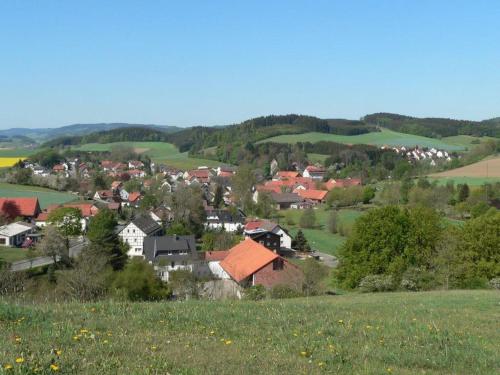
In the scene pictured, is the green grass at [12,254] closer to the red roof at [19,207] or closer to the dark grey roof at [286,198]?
the red roof at [19,207]

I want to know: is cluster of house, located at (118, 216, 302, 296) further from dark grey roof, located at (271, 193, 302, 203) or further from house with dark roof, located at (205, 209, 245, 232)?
dark grey roof, located at (271, 193, 302, 203)

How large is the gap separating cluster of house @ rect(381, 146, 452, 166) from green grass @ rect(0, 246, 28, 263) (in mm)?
101219

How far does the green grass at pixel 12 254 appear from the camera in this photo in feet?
163

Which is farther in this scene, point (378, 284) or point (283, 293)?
point (378, 284)

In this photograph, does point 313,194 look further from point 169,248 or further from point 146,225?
point 169,248

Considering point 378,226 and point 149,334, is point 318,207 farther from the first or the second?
point 149,334

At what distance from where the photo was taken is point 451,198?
253 feet

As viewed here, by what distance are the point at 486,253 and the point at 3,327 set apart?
26388 mm

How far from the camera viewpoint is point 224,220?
71062mm

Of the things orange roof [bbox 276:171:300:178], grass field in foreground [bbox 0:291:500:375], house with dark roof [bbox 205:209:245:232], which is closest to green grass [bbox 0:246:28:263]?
house with dark roof [bbox 205:209:245:232]

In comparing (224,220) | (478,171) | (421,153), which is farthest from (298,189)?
(421,153)

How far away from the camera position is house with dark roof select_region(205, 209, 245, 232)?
228ft

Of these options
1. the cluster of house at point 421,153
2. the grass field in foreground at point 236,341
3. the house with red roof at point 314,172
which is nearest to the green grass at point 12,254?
the grass field in foreground at point 236,341

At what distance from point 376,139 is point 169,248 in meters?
132
